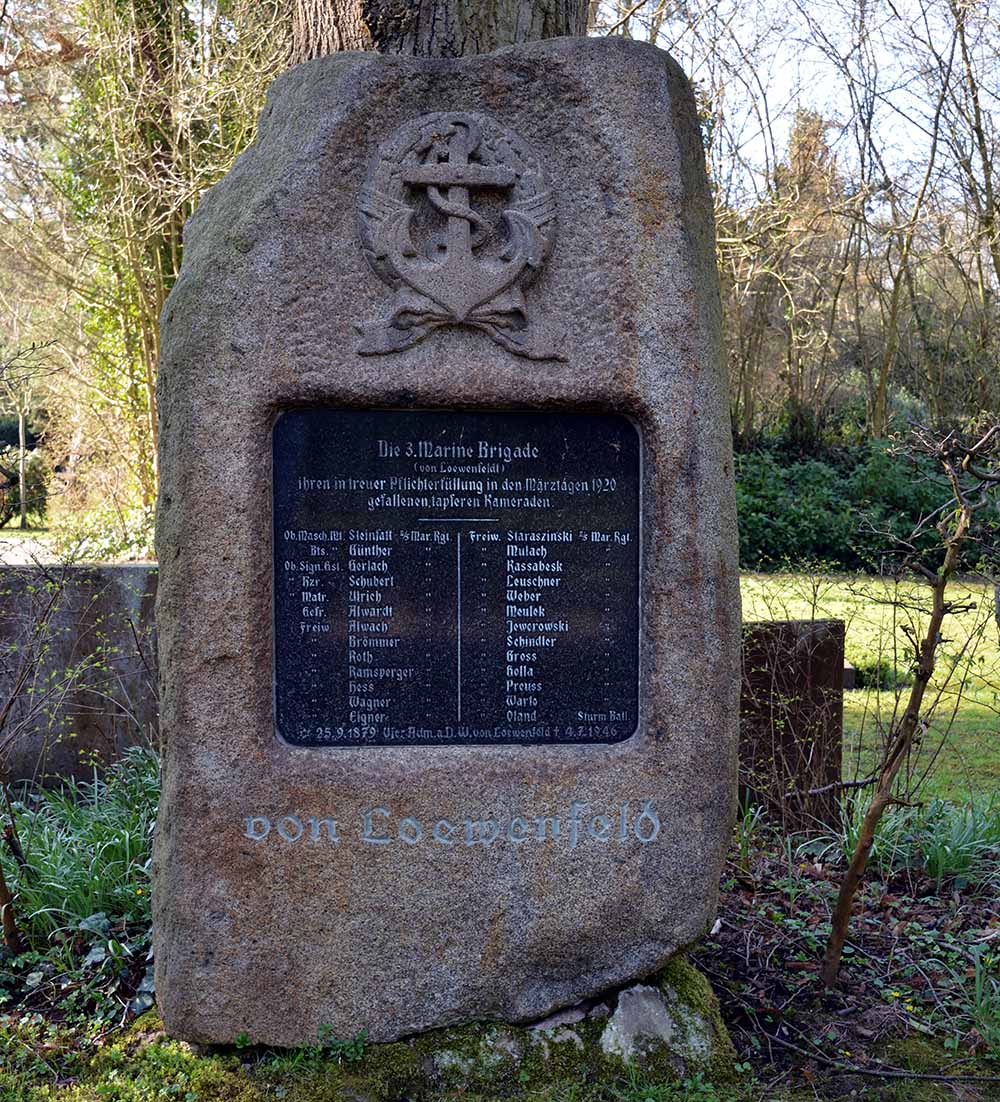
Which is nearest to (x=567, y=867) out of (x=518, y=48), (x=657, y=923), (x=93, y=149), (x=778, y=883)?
(x=657, y=923)

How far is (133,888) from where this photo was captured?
4090 millimetres

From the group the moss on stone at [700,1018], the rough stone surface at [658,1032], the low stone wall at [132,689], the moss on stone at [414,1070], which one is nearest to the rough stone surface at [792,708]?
the low stone wall at [132,689]

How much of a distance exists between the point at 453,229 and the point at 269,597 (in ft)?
3.83

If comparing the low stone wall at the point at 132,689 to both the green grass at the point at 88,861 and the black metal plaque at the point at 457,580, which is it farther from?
the black metal plaque at the point at 457,580

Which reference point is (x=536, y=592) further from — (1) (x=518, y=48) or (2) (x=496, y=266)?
(1) (x=518, y=48)

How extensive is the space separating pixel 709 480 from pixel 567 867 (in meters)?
1.20

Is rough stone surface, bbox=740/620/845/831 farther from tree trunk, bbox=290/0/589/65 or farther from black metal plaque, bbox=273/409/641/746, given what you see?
tree trunk, bbox=290/0/589/65

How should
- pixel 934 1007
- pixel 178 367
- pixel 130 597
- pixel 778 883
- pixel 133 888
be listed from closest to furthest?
pixel 178 367, pixel 934 1007, pixel 133 888, pixel 778 883, pixel 130 597

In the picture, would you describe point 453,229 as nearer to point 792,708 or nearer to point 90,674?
point 792,708

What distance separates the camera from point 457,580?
130 inches

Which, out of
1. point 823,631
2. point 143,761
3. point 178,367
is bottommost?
point 143,761

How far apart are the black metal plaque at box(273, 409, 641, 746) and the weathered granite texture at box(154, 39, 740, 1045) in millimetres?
71

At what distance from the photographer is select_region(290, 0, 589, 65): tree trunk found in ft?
13.9

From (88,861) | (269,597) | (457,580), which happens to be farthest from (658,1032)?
(88,861)
